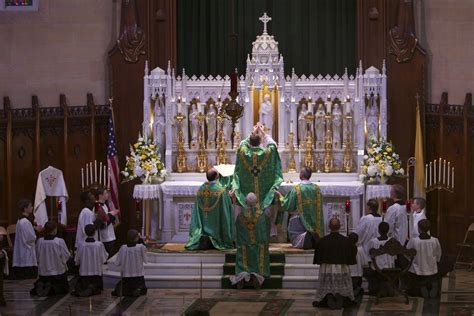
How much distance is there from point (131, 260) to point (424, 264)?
4.60 meters

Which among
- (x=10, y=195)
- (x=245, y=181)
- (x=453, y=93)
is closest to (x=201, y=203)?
(x=245, y=181)

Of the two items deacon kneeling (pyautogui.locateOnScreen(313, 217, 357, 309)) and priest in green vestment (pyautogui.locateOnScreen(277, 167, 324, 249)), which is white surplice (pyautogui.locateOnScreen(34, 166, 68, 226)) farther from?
deacon kneeling (pyautogui.locateOnScreen(313, 217, 357, 309))

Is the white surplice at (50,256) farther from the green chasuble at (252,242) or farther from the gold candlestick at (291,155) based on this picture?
the gold candlestick at (291,155)

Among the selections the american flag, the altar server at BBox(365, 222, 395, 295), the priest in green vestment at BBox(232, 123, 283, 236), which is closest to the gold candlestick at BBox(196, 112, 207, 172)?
the american flag

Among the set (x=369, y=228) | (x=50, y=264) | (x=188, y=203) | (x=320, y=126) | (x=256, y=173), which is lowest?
(x=50, y=264)

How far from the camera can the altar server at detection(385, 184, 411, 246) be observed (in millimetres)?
19328

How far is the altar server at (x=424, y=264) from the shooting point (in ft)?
59.2

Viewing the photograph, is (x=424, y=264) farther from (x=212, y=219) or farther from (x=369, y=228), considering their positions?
(x=212, y=219)

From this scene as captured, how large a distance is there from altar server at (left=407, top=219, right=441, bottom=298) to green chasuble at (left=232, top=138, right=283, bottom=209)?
352 centimetres

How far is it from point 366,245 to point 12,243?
7.27m

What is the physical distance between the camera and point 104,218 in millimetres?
20344

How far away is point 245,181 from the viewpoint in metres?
20.9

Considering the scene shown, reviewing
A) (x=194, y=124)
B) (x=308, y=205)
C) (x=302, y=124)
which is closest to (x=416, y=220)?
(x=308, y=205)

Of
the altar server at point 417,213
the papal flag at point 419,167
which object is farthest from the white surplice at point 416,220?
the papal flag at point 419,167
